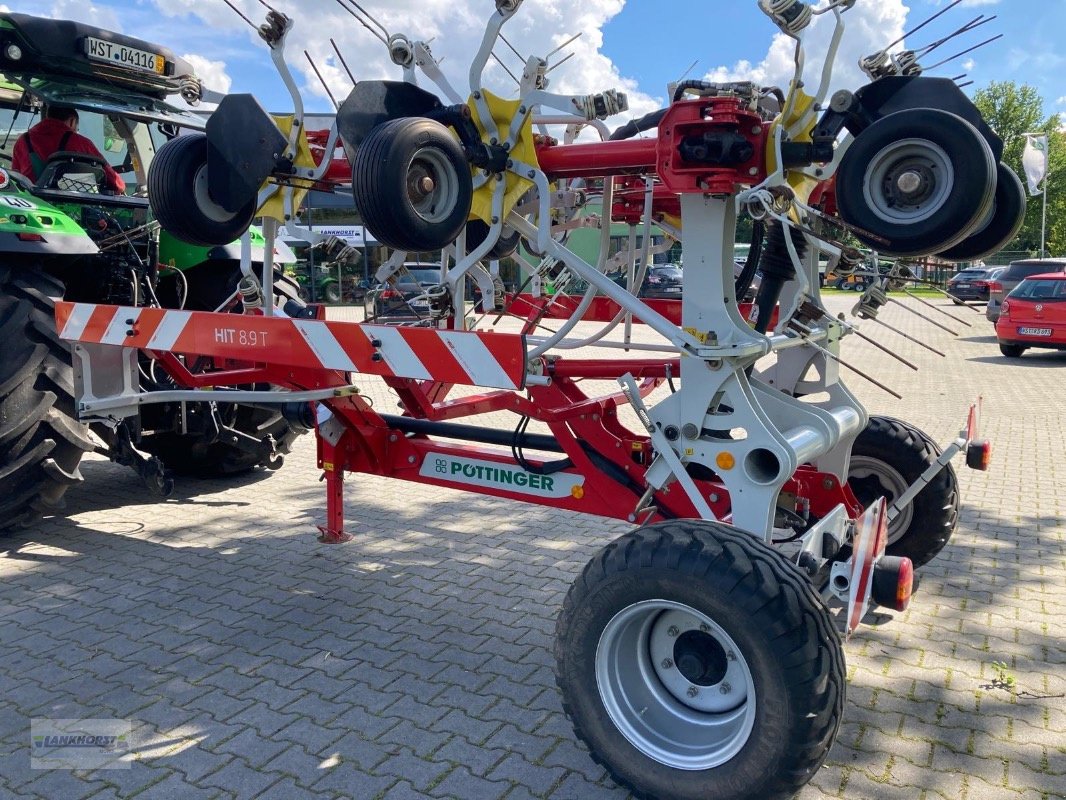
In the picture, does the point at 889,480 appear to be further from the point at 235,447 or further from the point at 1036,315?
the point at 1036,315

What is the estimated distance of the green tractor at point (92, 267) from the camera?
472cm

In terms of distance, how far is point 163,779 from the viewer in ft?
9.61

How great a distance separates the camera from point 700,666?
2.86 metres

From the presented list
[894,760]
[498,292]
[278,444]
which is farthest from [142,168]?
[894,760]

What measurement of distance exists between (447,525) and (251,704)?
2.33 metres

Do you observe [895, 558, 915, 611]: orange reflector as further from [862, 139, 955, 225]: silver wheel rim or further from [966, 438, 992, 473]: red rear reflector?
[966, 438, 992, 473]: red rear reflector

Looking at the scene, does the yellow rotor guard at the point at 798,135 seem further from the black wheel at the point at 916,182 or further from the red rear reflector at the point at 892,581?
the red rear reflector at the point at 892,581

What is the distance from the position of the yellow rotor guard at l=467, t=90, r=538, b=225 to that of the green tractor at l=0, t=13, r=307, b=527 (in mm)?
1539

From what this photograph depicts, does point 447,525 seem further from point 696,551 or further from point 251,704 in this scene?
point 696,551

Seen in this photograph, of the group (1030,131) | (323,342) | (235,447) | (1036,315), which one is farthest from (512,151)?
(1030,131)

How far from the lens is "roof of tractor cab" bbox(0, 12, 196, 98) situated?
16.5ft

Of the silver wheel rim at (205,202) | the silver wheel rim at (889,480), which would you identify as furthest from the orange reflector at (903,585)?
the silver wheel rim at (205,202)

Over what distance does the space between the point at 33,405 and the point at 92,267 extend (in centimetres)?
129

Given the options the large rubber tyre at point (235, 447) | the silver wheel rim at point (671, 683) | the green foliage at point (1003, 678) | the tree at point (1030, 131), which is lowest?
the green foliage at point (1003, 678)
